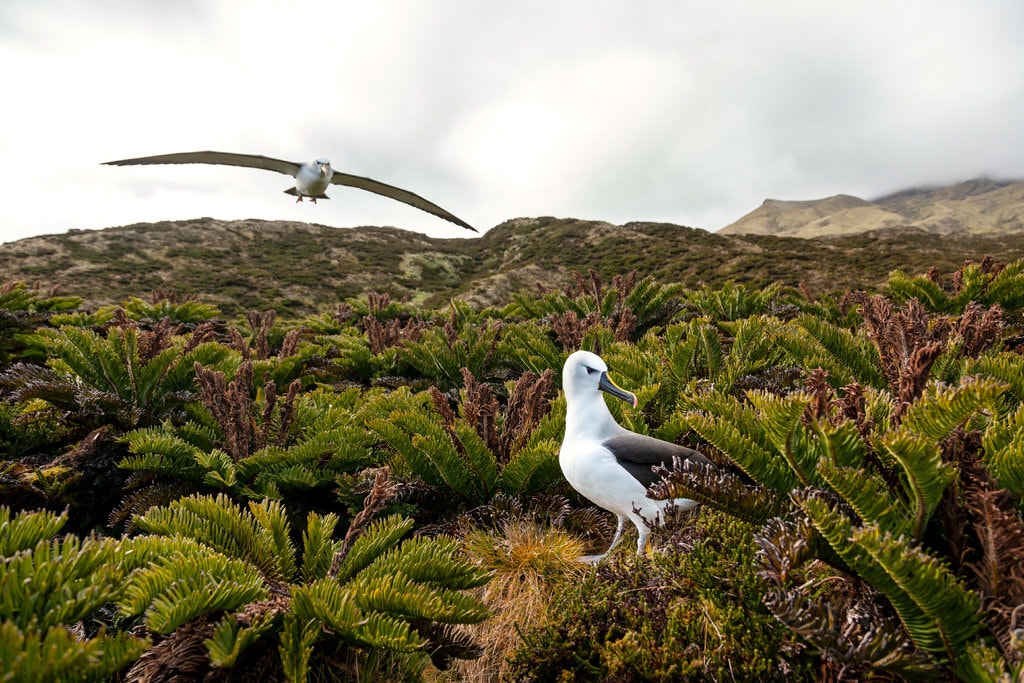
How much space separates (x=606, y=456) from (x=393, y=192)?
8.87 m

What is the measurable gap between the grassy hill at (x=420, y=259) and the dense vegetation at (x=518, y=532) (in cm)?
1756

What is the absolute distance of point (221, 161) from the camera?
918 centimetres

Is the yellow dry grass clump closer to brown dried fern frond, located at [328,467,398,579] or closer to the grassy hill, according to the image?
brown dried fern frond, located at [328,467,398,579]

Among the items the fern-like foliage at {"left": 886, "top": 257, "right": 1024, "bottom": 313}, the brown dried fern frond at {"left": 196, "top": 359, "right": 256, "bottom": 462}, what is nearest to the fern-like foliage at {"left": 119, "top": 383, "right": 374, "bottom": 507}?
the brown dried fern frond at {"left": 196, "top": 359, "right": 256, "bottom": 462}

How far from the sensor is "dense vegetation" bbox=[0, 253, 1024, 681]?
1.38 metres

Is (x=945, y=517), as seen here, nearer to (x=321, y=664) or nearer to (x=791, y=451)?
(x=791, y=451)

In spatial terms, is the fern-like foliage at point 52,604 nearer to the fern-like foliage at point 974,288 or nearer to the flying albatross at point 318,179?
the fern-like foliage at point 974,288

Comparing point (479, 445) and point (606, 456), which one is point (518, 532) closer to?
point (479, 445)

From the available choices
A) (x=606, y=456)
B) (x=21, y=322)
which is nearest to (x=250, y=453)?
(x=606, y=456)

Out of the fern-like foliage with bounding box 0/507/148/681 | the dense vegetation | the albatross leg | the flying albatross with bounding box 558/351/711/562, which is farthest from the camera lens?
the albatross leg

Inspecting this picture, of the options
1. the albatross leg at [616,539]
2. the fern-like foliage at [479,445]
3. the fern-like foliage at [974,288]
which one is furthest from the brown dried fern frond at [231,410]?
the fern-like foliage at [974,288]

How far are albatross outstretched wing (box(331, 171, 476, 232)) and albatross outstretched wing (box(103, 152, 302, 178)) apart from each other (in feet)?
2.88

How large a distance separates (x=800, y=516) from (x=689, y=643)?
599 millimetres

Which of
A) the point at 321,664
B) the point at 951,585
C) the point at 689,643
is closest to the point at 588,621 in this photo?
the point at 689,643
